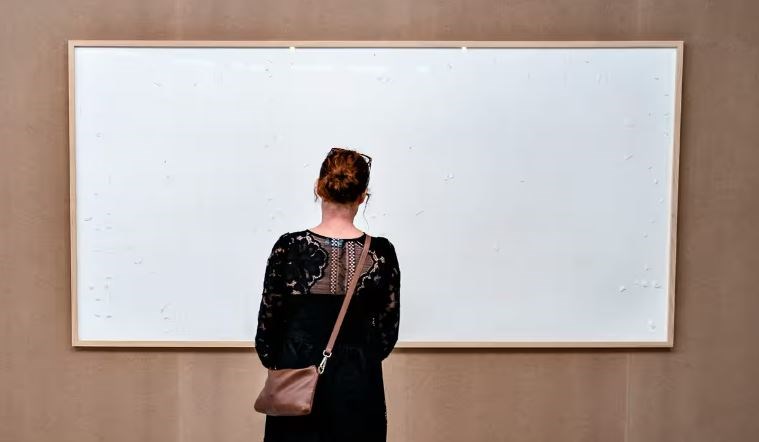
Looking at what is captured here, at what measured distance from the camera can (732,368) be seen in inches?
116

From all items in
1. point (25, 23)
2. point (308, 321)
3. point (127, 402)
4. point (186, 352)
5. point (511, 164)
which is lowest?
point (127, 402)

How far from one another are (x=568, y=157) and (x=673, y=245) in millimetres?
532

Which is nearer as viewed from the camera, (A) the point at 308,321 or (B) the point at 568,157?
(A) the point at 308,321

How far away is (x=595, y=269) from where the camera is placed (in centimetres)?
287

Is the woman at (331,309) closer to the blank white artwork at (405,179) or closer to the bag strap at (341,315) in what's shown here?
the bag strap at (341,315)

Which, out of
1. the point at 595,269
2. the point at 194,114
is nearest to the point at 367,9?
the point at 194,114

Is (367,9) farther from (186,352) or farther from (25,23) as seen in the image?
(186,352)

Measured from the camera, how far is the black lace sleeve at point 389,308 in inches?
82.0

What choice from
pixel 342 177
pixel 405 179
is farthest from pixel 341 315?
pixel 405 179

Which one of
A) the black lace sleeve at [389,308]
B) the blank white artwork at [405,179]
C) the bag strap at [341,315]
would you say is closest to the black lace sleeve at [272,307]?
the bag strap at [341,315]

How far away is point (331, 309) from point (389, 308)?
0.21 meters

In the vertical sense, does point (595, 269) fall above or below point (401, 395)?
above

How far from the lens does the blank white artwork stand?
280 centimetres

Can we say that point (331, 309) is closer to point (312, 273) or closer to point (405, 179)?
point (312, 273)
